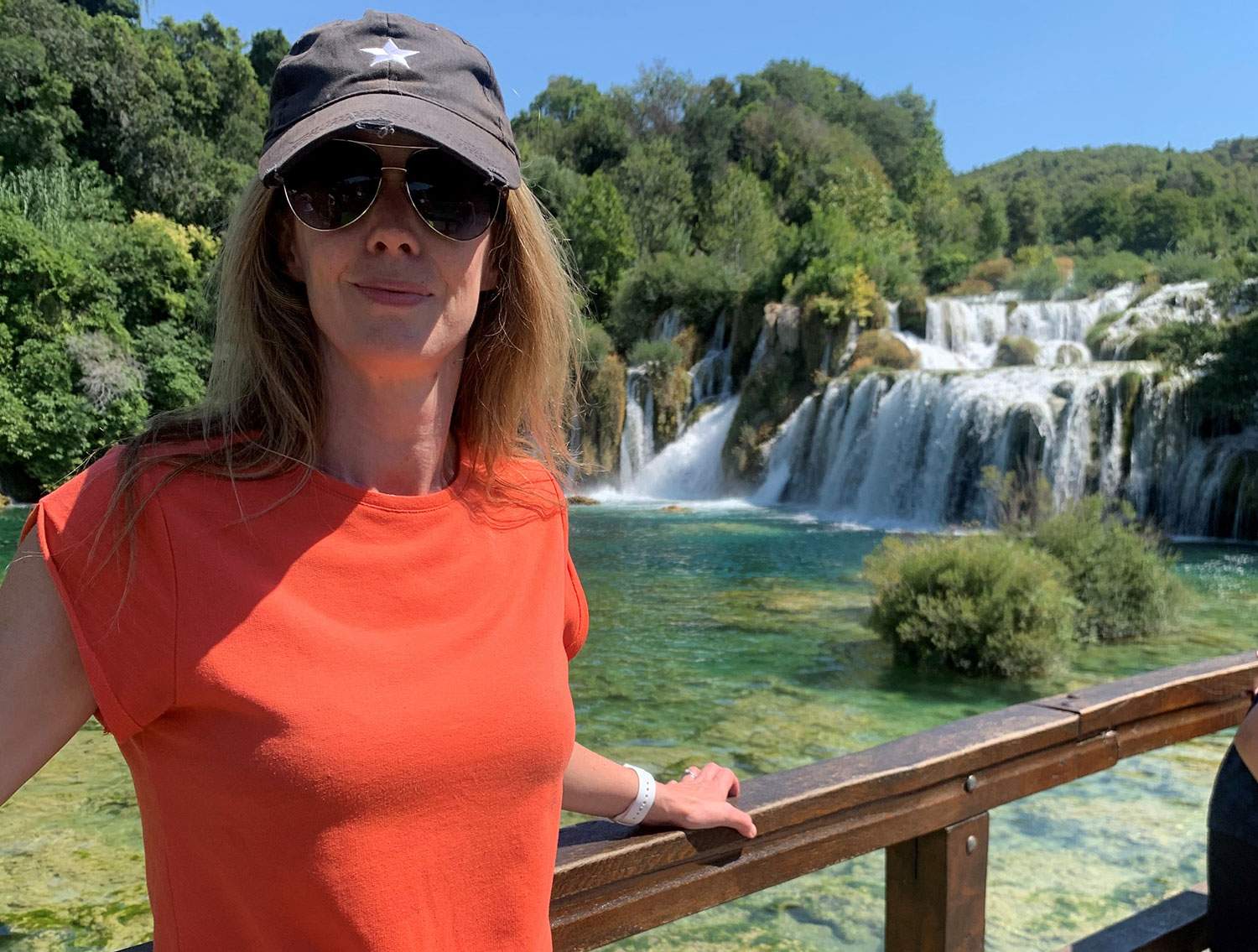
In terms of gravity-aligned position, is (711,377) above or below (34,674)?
above

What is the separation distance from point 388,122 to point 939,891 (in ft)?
4.79

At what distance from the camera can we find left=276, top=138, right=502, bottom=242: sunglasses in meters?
1.23

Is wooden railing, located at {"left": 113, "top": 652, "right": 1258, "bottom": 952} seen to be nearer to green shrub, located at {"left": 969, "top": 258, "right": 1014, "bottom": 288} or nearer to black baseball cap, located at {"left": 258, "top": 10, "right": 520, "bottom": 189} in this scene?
black baseball cap, located at {"left": 258, "top": 10, "right": 520, "bottom": 189}

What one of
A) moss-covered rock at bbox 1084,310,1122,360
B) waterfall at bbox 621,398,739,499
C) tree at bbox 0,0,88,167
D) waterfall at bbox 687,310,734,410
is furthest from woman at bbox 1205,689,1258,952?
tree at bbox 0,0,88,167

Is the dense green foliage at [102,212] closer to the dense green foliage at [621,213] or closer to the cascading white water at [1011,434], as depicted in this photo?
the dense green foliage at [621,213]

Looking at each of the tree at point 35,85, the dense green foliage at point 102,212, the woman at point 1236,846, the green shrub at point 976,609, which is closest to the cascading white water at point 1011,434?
the green shrub at point 976,609

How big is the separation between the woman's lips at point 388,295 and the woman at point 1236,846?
5.08 feet

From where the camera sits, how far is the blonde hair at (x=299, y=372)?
1196 mm

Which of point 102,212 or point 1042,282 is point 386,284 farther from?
point 102,212

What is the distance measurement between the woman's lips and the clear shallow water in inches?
133

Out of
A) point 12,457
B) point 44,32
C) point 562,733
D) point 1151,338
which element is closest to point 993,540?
point 562,733

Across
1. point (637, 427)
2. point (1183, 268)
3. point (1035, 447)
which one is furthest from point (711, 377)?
point (1183, 268)

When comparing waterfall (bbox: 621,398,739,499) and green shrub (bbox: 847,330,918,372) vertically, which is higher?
green shrub (bbox: 847,330,918,372)

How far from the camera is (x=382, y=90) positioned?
1.19 m
